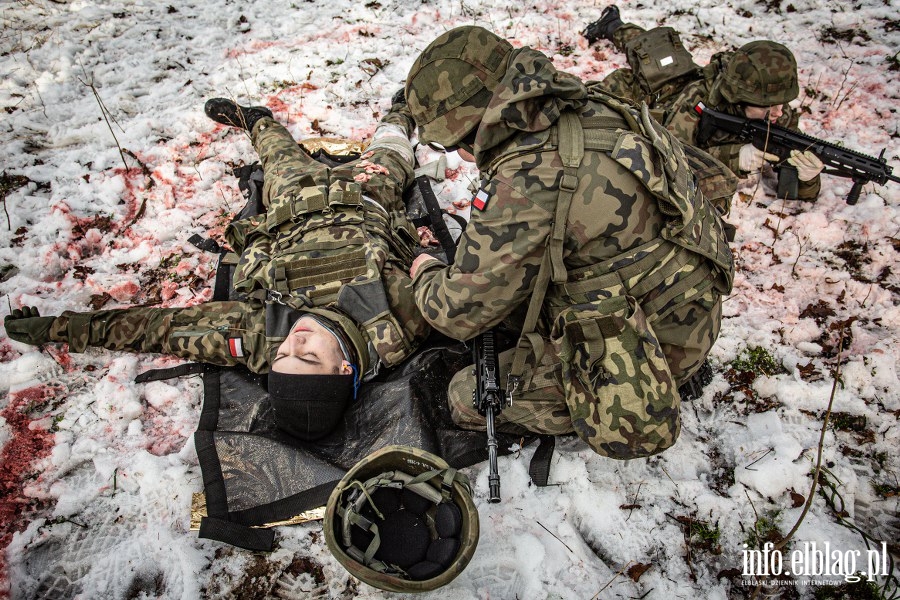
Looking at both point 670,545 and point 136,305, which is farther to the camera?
point 136,305

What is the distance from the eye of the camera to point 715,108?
4.52m

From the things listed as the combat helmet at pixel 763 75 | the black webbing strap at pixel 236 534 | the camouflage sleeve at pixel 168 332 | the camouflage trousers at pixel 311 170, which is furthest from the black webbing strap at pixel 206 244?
the combat helmet at pixel 763 75

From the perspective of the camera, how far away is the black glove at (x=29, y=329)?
11.2ft

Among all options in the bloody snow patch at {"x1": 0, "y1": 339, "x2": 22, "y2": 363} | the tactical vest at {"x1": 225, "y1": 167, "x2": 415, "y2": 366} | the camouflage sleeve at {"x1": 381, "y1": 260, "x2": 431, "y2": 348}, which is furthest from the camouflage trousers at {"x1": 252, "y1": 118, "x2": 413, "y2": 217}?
the bloody snow patch at {"x1": 0, "y1": 339, "x2": 22, "y2": 363}

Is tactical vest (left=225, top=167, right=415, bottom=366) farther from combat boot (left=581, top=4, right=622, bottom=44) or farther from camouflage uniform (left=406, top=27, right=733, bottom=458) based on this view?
combat boot (left=581, top=4, right=622, bottom=44)

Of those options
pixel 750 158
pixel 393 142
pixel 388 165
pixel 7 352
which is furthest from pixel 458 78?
pixel 7 352

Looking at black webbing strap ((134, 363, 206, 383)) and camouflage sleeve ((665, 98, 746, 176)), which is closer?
black webbing strap ((134, 363, 206, 383))

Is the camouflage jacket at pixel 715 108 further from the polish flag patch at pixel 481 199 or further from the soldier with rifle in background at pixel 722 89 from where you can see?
the polish flag patch at pixel 481 199

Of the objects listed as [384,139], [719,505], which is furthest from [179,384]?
[719,505]

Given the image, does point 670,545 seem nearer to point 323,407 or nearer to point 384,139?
point 323,407

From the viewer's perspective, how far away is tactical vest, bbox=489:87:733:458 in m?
2.34

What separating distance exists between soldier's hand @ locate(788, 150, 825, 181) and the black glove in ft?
18.5

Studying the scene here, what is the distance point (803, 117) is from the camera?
4.89m

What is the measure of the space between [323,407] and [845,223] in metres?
4.25
